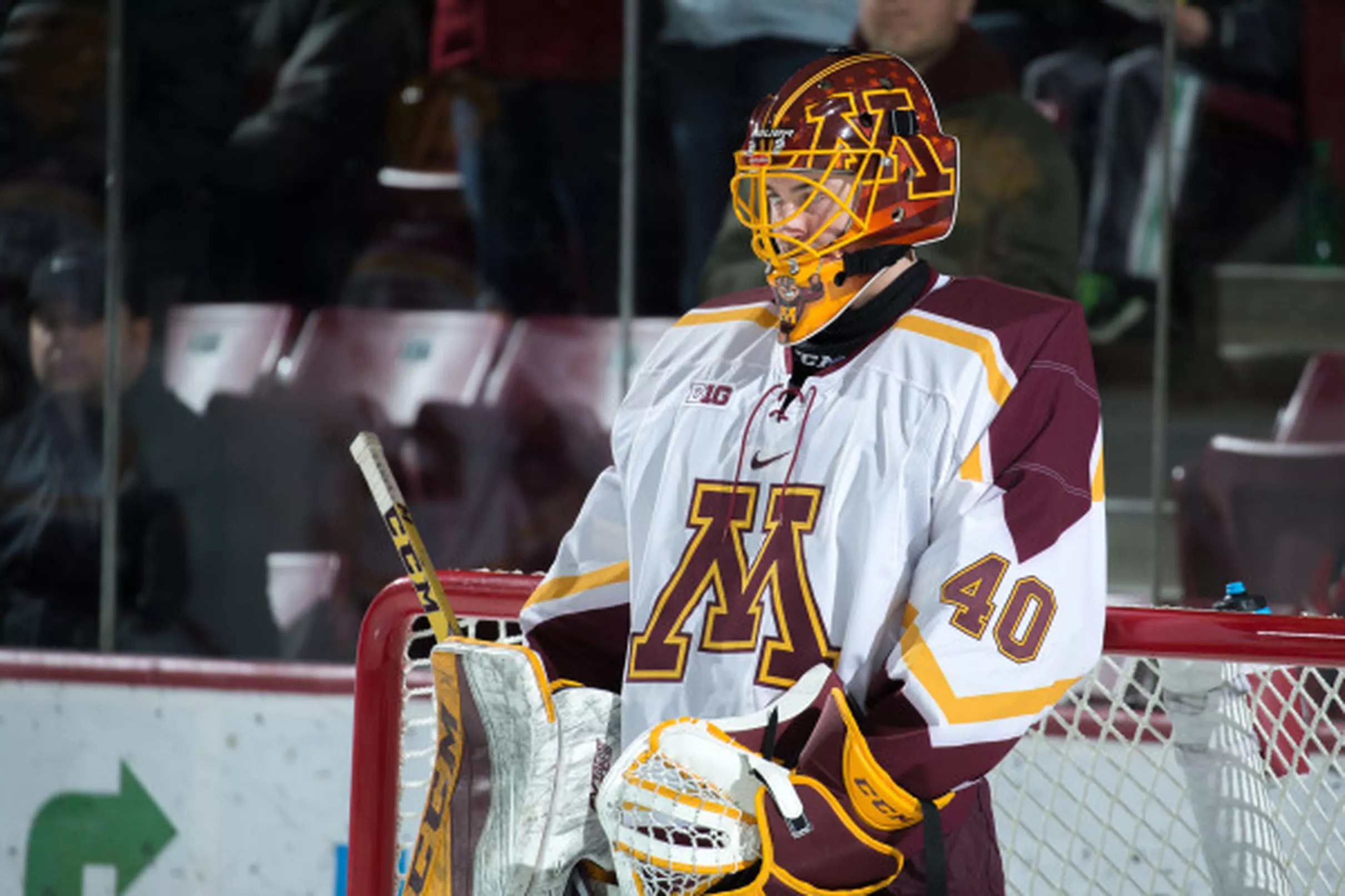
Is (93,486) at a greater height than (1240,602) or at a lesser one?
lesser

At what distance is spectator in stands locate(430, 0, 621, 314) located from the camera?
11.1ft

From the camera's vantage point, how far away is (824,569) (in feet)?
4.47

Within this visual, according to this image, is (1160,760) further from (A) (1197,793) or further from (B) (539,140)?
(B) (539,140)

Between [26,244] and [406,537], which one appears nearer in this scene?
[406,537]

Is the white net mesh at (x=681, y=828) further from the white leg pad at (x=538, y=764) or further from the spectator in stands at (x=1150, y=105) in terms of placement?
the spectator in stands at (x=1150, y=105)

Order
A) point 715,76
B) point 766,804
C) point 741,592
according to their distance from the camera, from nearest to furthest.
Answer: point 766,804 → point 741,592 → point 715,76

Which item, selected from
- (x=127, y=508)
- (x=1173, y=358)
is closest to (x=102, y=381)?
(x=127, y=508)

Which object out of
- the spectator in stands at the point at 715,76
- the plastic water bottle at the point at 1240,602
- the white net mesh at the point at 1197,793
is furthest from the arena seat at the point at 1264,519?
the plastic water bottle at the point at 1240,602

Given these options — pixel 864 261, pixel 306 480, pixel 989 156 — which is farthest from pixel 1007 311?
pixel 306 480

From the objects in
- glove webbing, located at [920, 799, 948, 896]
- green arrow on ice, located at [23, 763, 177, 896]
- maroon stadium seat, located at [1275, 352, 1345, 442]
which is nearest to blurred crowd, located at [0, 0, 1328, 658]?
maroon stadium seat, located at [1275, 352, 1345, 442]

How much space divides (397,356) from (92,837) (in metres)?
1.06

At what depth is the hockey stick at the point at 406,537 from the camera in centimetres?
162

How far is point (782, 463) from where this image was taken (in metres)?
1.41

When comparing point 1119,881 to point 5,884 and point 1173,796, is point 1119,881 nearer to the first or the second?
point 1173,796
